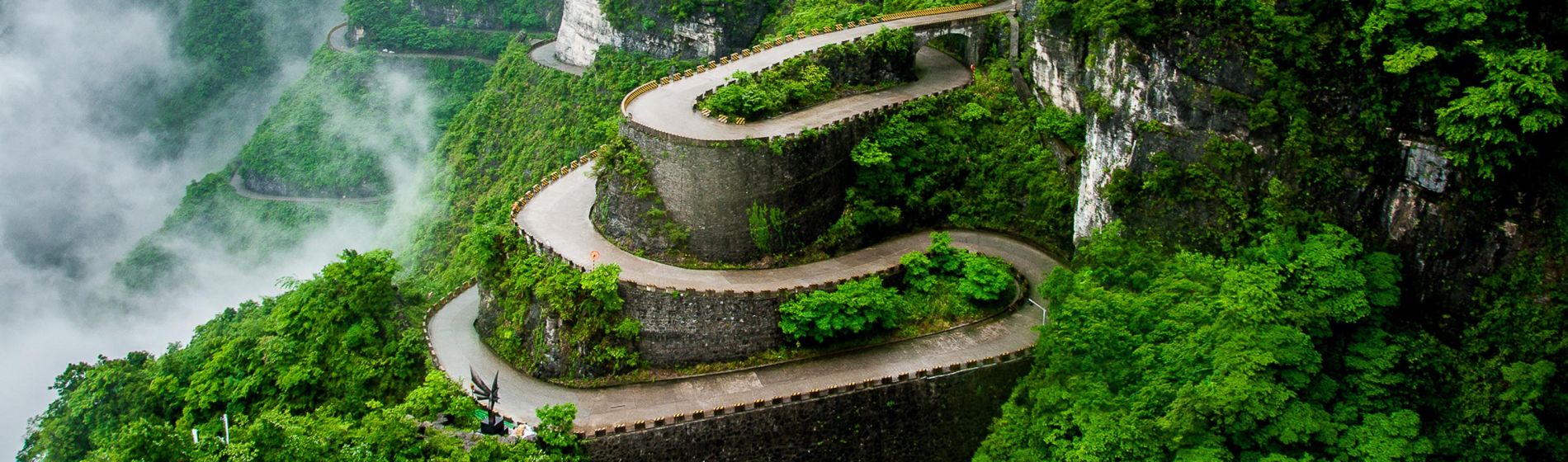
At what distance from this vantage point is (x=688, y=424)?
35531 mm

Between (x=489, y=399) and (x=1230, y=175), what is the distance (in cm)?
2060

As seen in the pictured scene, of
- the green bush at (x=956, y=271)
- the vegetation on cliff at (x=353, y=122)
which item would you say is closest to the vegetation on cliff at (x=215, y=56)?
the vegetation on cliff at (x=353, y=122)

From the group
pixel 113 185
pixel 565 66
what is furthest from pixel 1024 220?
pixel 113 185

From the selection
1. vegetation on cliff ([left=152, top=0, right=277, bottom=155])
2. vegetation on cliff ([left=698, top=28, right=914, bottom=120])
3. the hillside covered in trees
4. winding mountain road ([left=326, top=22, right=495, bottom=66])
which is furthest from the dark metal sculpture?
vegetation on cliff ([left=152, top=0, right=277, bottom=155])

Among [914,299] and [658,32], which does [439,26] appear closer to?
[658,32]

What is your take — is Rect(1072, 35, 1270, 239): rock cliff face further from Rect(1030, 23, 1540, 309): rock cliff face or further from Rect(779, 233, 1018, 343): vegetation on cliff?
Rect(779, 233, 1018, 343): vegetation on cliff

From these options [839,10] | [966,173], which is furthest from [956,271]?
→ [839,10]

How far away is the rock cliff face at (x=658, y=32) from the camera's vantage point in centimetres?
6988

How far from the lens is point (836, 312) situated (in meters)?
38.4

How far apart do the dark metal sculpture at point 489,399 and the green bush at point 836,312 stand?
8.23 m

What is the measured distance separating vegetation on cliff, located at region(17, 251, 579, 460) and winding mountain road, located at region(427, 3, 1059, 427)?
1.85 m

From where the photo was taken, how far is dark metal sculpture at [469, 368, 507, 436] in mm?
35000

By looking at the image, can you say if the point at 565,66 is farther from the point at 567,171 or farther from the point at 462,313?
the point at 462,313

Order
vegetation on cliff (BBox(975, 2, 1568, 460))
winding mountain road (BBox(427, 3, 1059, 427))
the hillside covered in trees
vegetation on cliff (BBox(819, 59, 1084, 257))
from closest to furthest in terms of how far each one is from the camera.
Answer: vegetation on cliff (BBox(975, 2, 1568, 460)) < the hillside covered in trees < winding mountain road (BBox(427, 3, 1059, 427)) < vegetation on cliff (BBox(819, 59, 1084, 257))
